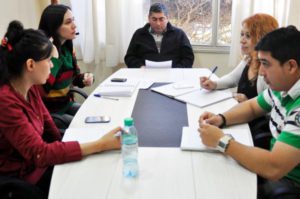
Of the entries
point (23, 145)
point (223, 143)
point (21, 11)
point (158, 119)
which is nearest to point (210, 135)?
point (223, 143)

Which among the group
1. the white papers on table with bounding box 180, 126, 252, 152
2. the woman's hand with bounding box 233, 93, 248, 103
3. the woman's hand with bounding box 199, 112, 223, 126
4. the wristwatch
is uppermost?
the wristwatch

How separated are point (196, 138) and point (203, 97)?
641 mm

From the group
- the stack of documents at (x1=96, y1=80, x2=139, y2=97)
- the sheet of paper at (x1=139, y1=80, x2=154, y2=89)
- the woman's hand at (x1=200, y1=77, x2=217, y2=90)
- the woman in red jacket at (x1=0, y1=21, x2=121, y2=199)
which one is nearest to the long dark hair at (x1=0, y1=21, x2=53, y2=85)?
the woman in red jacket at (x1=0, y1=21, x2=121, y2=199)

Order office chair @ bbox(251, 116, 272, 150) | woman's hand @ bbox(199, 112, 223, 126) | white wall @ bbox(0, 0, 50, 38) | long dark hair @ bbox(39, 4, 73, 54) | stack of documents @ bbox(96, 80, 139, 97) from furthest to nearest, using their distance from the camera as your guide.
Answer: white wall @ bbox(0, 0, 50, 38) < long dark hair @ bbox(39, 4, 73, 54) < stack of documents @ bbox(96, 80, 139, 97) < office chair @ bbox(251, 116, 272, 150) < woman's hand @ bbox(199, 112, 223, 126)

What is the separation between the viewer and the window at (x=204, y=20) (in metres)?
3.48

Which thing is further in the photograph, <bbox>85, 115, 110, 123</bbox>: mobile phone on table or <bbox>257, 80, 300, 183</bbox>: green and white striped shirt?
<bbox>85, 115, 110, 123</bbox>: mobile phone on table

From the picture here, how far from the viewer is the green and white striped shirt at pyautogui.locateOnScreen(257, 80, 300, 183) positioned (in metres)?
1.21

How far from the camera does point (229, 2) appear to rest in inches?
135

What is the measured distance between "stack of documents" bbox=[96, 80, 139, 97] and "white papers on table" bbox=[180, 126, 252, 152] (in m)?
0.65

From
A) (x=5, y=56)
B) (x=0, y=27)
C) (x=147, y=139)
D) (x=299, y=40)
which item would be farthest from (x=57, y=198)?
(x=0, y=27)

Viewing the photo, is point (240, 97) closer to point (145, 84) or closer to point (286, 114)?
point (145, 84)

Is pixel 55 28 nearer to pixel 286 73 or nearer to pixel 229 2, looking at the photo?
pixel 286 73

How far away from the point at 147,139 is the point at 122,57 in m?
2.14

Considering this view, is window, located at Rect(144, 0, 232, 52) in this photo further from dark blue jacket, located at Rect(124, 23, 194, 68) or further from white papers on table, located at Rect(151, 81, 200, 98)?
white papers on table, located at Rect(151, 81, 200, 98)
